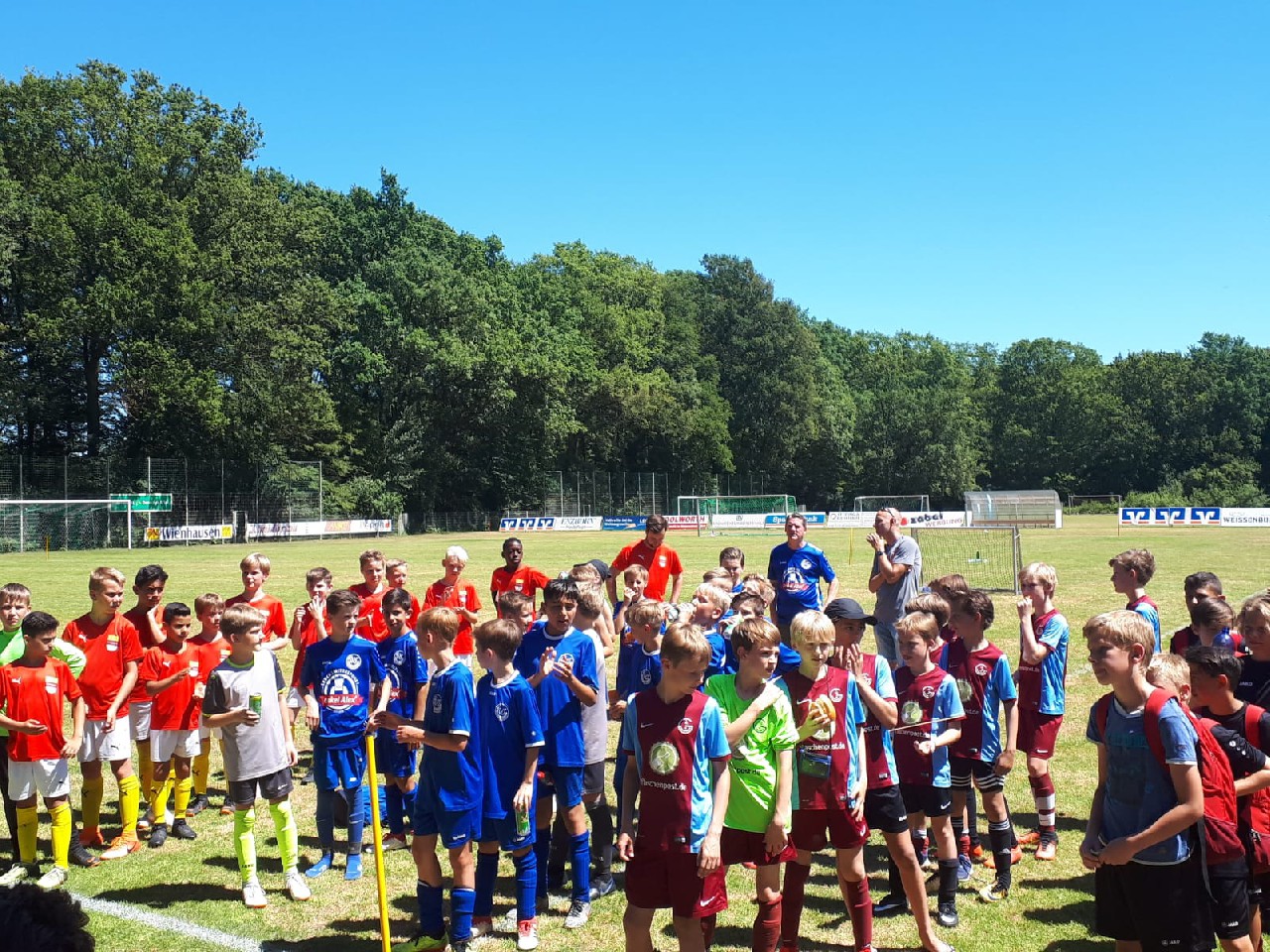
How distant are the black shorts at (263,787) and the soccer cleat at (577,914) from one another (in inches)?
76.3

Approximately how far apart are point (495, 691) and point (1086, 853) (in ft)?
9.96

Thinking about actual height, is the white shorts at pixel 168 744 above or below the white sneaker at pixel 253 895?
above

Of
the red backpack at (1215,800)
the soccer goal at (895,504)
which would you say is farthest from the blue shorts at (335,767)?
the soccer goal at (895,504)

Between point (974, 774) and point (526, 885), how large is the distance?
285 cm

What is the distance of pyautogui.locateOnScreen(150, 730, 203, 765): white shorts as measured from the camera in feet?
24.4

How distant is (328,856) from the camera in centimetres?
671

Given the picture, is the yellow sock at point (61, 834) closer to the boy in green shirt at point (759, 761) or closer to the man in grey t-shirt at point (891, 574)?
the boy in green shirt at point (759, 761)

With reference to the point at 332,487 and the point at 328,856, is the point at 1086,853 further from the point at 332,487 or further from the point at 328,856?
the point at 332,487

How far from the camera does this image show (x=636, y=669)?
6633 millimetres

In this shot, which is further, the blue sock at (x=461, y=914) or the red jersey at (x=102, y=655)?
the red jersey at (x=102, y=655)

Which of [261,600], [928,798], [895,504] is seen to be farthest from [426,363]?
[928,798]

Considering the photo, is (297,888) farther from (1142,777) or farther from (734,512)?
(734,512)

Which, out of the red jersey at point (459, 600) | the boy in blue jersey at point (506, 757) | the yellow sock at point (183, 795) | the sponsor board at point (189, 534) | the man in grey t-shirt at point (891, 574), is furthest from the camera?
the sponsor board at point (189, 534)

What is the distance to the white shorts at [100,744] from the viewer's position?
705cm
